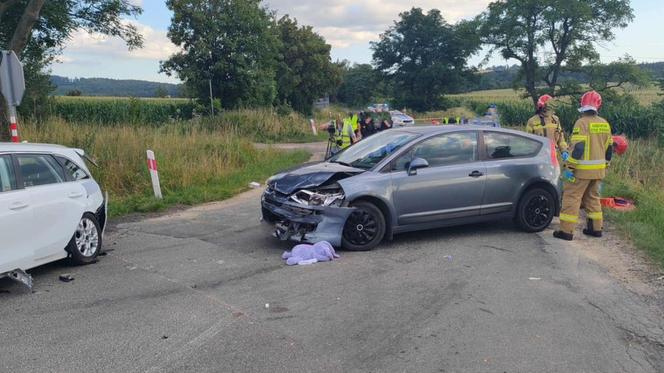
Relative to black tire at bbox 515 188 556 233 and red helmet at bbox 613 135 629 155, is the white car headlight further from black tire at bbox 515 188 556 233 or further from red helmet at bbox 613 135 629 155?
red helmet at bbox 613 135 629 155

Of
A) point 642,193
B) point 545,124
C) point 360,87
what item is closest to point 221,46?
point 545,124

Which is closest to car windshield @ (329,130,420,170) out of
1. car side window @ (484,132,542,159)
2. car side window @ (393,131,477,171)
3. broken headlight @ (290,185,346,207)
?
car side window @ (393,131,477,171)

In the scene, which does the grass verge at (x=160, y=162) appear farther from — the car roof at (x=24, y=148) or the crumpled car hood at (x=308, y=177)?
the crumpled car hood at (x=308, y=177)

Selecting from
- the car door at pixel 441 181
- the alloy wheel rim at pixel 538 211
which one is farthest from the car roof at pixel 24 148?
the alloy wheel rim at pixel 538 211

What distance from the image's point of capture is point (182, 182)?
12.6 meters

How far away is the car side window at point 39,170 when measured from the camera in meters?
5.98

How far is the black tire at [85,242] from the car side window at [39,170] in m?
0.58

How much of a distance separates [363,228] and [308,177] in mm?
962

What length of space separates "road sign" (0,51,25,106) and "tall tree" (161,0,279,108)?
79.4ft

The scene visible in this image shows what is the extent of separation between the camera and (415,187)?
7414 mm

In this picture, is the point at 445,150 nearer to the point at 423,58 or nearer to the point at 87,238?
the point at 87,238

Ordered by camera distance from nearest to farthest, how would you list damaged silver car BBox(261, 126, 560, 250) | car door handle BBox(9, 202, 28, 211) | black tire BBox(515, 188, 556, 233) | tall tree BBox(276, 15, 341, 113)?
car door handle BBox(9, 202, 28, 211)
damaged silver car BBox(261, 126, 560, 250)
black tire BBox(515, 188, 556, 233)
tall tree BBox(276, 15, 341, 113)

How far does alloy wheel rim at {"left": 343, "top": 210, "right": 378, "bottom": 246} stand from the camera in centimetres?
712

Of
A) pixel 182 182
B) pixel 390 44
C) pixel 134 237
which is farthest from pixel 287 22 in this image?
pixel 134 237
